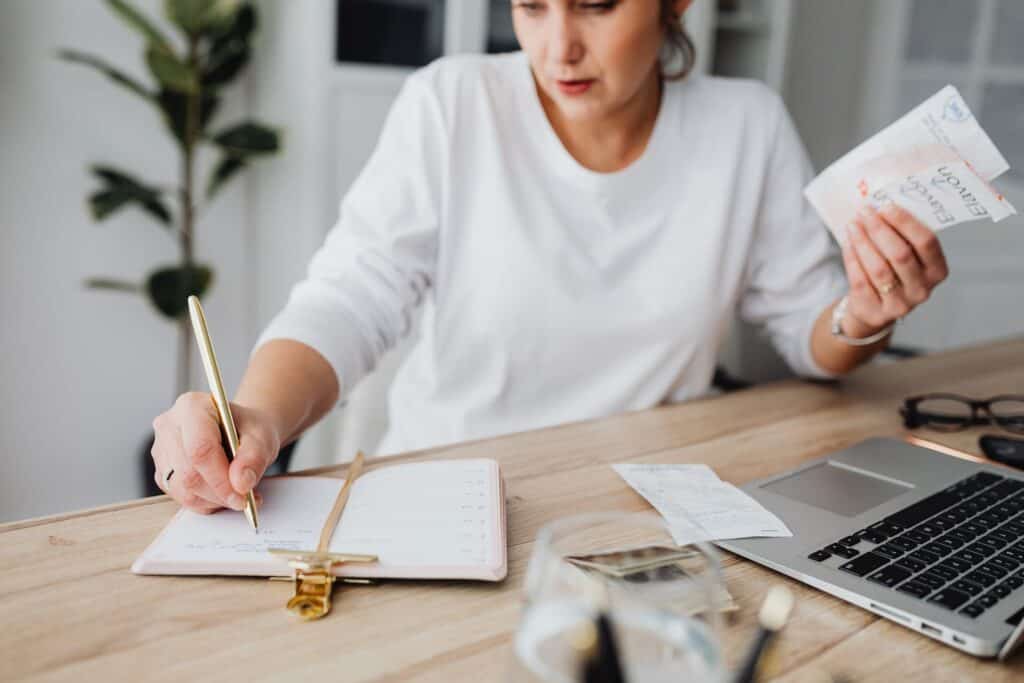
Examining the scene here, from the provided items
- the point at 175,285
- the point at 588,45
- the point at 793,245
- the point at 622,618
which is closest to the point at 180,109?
the point at 175,285

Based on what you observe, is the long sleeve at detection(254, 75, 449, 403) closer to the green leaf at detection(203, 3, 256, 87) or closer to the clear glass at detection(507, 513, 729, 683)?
the clear glass at detection(507, 513, 729, 683)

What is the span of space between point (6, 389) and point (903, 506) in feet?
7.50

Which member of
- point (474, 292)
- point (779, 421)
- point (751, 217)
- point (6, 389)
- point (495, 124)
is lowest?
point (6, 389)

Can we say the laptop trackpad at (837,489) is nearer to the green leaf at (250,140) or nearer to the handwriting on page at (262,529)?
the handwriting on page at (262,529)

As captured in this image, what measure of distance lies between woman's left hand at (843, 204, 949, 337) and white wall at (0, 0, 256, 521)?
1898mm

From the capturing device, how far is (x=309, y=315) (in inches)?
43.6

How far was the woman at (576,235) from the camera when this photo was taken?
125 cm

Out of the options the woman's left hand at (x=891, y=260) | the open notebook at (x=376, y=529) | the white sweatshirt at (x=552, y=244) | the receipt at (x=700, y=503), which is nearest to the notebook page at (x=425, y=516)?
the open notebook at (x=376, y=529)

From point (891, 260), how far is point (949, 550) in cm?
43

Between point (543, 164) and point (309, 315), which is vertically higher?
point (543, 164)

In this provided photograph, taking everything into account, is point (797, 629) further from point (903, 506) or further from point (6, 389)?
A: point (6, 389)

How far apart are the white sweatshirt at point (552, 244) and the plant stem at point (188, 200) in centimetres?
109

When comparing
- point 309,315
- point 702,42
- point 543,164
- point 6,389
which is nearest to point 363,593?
point 309,315

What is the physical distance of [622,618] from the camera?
1.26 feet
